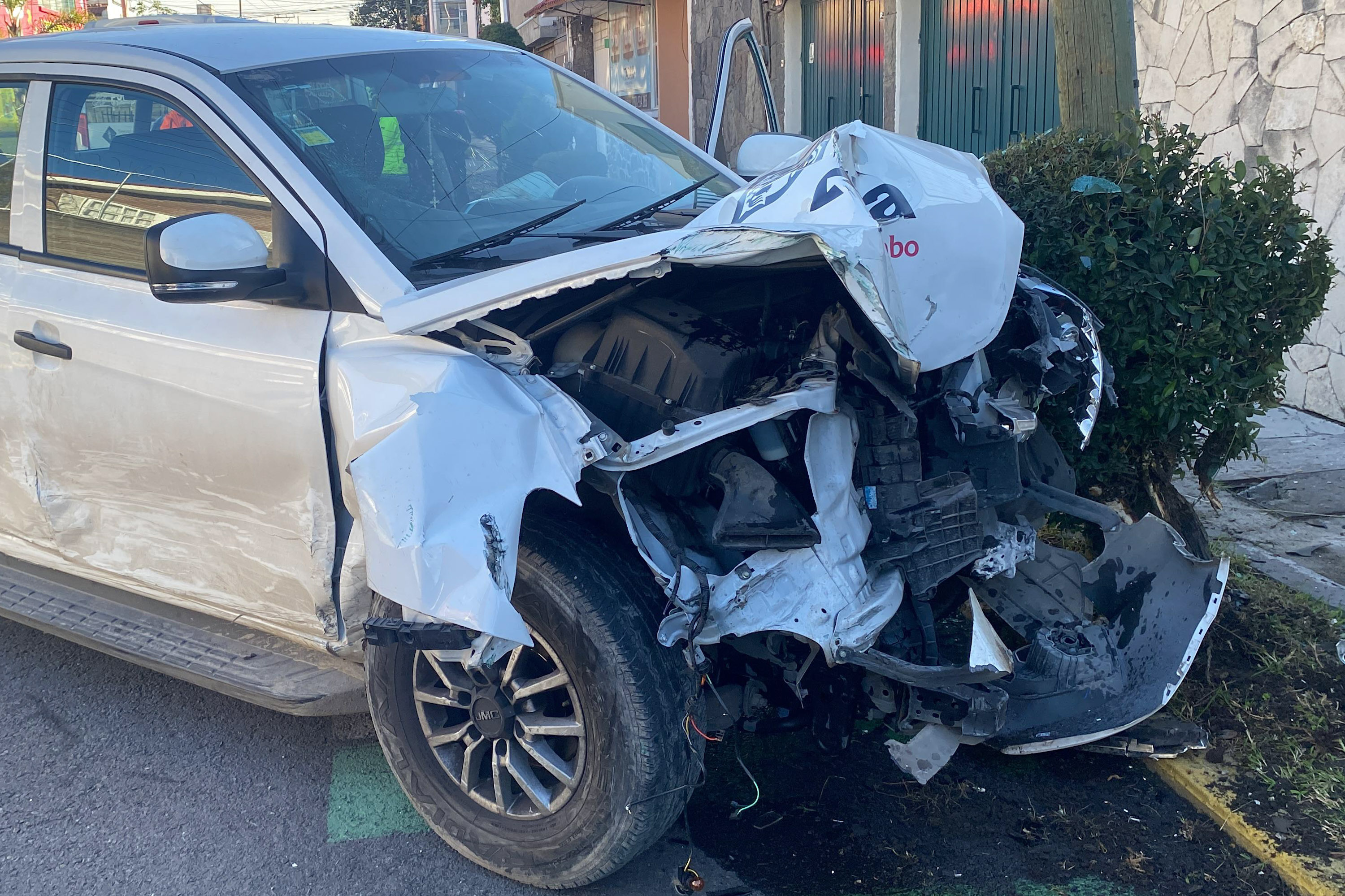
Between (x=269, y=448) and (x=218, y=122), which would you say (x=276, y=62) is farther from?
(x=269, y=448)

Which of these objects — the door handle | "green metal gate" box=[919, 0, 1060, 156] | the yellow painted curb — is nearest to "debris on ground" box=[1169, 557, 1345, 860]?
the yellow painted curb

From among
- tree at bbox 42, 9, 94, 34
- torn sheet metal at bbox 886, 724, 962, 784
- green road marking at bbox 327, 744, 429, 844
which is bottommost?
green road marking at bbox 327, 744, 429, 844

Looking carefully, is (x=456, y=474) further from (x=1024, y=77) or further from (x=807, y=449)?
(x=1024, y=77)

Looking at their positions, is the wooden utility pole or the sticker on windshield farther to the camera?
the wooden utility pole

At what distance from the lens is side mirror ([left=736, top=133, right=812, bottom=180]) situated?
4242mm

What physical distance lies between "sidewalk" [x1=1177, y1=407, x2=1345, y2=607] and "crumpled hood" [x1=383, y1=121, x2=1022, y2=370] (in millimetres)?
2091

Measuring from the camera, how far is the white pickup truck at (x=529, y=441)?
2.54 metres

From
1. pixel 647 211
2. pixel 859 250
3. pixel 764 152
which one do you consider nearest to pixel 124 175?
pixel 647 211

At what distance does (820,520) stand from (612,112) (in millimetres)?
2172

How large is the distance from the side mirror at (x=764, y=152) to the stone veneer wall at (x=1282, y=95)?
296 cm

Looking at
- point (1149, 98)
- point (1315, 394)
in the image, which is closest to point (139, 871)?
point (1315, 394)

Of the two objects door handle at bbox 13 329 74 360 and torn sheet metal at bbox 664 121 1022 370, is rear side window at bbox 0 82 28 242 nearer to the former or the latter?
door handle at bbox 13 329 74 360

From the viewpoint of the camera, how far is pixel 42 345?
3256mm

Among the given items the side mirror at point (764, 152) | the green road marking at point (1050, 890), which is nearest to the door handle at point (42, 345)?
the side mirror at point (764, 152)
